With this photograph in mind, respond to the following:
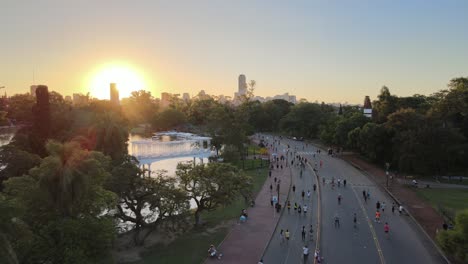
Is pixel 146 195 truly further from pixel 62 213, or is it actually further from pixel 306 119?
pixel 306 119

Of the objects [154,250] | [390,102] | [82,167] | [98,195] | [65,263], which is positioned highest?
[390,102]

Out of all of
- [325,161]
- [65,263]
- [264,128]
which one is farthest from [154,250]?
[264,128]

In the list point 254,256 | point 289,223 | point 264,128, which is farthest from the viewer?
point 264,128

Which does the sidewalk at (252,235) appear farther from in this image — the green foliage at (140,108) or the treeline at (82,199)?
the green foliage at (140,108)

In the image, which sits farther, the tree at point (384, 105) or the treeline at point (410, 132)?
the tree at point (384, 105)

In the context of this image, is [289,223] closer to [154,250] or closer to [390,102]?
[154,250]

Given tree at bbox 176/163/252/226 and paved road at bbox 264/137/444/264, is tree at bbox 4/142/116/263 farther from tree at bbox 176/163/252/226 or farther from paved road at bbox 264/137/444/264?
paved road at bbox 264/137/444/264

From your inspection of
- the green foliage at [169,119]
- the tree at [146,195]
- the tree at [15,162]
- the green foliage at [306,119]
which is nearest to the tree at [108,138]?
the tree at [15,162]
